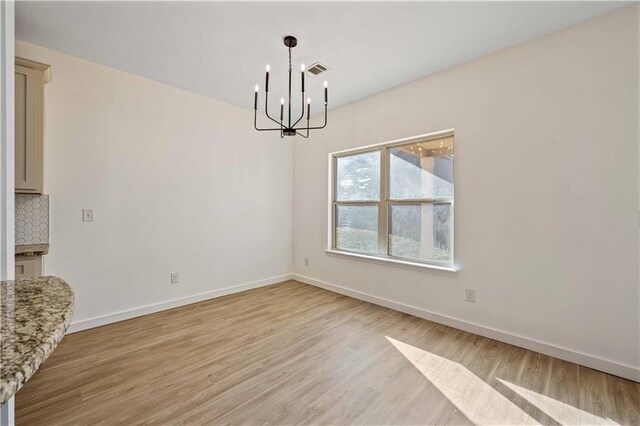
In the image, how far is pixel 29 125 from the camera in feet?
7.38

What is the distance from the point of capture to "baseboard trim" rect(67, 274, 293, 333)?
111 inches

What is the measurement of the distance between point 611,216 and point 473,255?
1026 mm

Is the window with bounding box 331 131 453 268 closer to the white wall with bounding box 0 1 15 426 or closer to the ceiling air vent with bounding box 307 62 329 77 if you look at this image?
the ceiling air vent with bounding box 307 62 329 77

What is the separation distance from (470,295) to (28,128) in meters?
4.09

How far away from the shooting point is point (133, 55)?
8.91 ft

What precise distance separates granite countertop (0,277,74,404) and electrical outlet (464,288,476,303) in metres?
3.01

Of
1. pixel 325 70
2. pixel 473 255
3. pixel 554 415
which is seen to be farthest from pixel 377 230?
pixel 554 415

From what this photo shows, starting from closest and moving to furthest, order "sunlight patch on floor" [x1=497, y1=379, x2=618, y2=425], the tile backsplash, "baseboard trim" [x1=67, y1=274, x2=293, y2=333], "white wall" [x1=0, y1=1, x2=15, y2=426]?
"white wall" [x1=0, y1=1, x2=15, y2=426], "sunlight patch on floor" [x1=497, y1=379, x2=618, y2=425], the tile backsplash, "baseboard trim" [x1=67, y1=274, x2=293, y2=333]

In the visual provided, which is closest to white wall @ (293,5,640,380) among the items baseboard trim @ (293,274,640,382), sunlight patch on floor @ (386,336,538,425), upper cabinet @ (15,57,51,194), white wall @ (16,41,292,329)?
baseboard trim @ (293,274,640,382)

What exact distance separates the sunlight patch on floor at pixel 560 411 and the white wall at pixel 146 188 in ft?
11.0

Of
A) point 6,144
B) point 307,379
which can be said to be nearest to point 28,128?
point 6,144

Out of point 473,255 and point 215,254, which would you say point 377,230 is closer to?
point 473,255

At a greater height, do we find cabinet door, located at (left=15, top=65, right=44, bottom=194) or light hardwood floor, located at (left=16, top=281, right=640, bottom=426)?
cabinet door, located at (left=15, top=65, right=44, bottom=194)

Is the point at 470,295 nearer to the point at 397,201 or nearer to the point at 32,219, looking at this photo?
the point at 397,201
